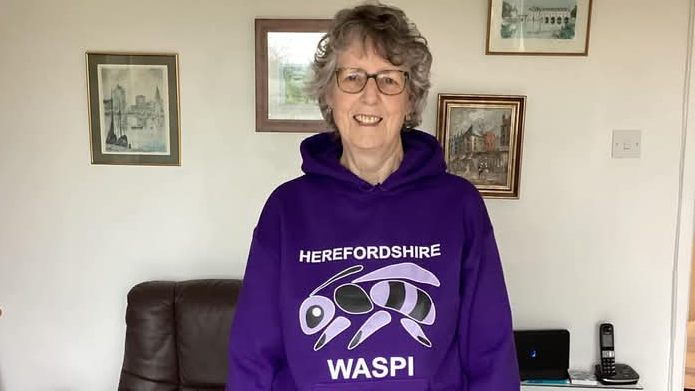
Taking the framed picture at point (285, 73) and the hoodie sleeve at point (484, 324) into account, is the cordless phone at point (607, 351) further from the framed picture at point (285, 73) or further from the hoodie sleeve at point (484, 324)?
the framed picture at point (285, 73)

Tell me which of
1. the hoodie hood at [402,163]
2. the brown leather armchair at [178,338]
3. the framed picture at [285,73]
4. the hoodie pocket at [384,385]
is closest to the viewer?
the hoodie pocket at [384,385]

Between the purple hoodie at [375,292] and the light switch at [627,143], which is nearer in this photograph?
the purple hoodie at [375,292]

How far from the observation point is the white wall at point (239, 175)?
1.93 metres

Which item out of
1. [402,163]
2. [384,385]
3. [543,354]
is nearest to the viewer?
[384,385]

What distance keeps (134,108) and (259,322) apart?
117 centimetres

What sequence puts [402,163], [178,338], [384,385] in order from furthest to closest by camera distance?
[178,338] < [402,163] < [384,385]

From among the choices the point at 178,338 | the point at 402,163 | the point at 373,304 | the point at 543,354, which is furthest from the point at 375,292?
the point at 543,354

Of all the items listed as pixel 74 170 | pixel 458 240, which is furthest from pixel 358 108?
pixel 74 170

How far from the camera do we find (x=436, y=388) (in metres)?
1.12

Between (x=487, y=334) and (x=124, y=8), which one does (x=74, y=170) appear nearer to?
(x=124, y=8)

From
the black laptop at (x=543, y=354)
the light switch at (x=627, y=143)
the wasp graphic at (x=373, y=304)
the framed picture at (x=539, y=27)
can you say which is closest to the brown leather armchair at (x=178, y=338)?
the wasp graphic at (x=373, y=304)

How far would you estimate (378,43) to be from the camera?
1.15 m

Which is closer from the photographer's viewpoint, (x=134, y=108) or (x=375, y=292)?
(x=375, y=292)

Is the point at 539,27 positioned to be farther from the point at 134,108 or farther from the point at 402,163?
the point at 134,108
